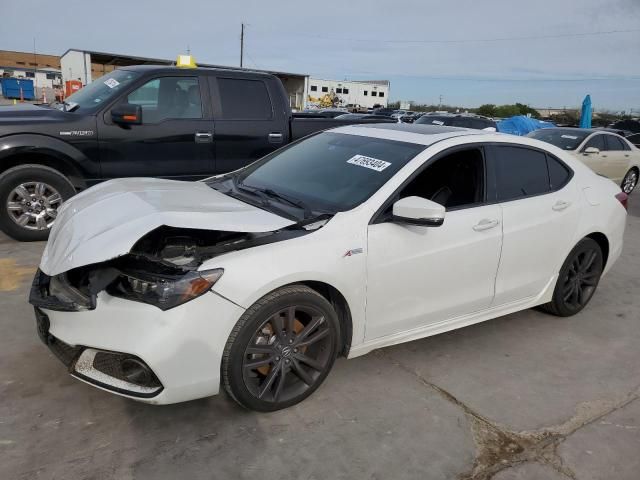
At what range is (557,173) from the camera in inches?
162

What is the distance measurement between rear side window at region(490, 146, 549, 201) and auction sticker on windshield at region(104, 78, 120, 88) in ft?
13.9

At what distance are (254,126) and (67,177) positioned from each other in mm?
2151

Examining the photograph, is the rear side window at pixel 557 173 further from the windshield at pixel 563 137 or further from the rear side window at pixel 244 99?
the windshield at pixel 563 137

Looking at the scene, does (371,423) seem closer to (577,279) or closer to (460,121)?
(577,279)

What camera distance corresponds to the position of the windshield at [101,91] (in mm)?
5691

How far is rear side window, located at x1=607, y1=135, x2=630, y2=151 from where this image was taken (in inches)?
463

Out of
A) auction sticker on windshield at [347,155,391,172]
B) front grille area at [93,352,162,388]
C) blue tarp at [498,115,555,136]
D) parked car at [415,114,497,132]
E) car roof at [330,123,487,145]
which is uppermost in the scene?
car roof at [330,123,487,145]

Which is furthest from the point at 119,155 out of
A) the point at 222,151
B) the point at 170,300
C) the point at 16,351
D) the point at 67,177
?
the point at 170,300

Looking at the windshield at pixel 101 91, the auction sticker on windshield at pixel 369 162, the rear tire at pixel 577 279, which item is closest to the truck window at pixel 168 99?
the windshield at pixel 101 91

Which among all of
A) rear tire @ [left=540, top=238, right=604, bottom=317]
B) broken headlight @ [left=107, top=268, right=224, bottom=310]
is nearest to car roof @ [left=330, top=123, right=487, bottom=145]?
rear tire @ [left=540, top=238, right=604, bottom=317]

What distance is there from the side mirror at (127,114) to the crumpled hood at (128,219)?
222 centimetres

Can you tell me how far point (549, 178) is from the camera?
4035 millimetres

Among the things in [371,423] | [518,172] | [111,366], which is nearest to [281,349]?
[371,423]

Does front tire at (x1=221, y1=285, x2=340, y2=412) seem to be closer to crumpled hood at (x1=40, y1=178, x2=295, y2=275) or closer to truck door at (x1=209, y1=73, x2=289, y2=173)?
crumpled hood at (x1=40, y1=178, x2=295, y2=275)
